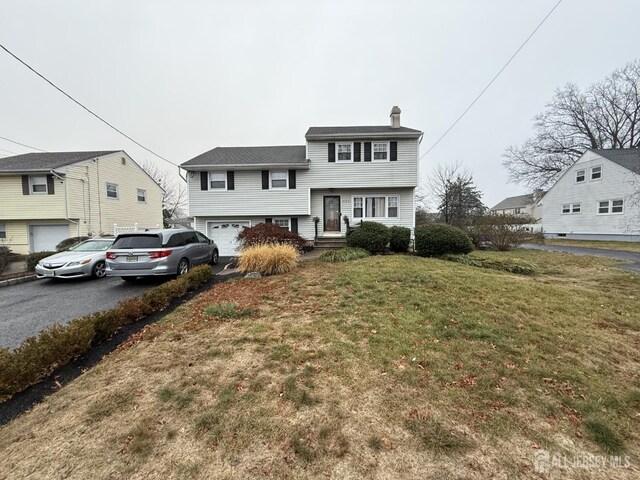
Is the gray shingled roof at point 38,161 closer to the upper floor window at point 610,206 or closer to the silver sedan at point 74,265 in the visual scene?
A: the silver sedan at point 74,265

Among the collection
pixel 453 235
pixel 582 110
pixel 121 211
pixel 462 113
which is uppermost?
pixel 582 110

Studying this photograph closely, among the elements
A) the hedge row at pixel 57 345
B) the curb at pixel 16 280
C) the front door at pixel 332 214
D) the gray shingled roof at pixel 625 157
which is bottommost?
the curb at pixel 16 280

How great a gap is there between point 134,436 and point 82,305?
19.1ft

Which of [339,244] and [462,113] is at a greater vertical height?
[462,113]

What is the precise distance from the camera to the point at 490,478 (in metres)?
1.80

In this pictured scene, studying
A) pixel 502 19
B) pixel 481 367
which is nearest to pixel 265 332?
pixel 481 367

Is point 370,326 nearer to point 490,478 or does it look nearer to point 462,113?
point 490,478

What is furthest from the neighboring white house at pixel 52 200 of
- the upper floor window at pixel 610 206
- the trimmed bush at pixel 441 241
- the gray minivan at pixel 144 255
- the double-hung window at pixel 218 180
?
the upper floor window at pixel 610 206

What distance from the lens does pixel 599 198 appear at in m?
21.6

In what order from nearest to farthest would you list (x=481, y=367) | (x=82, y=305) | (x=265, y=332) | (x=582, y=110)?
(x=481, y=367)
(x=265, y=332)
(x=82, y=305)
(x=582, y=110)

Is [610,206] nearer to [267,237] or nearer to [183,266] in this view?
[267,237]

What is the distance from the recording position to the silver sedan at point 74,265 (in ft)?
28.6

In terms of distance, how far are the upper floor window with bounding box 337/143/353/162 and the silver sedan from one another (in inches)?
454

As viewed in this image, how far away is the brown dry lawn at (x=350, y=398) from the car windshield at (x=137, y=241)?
3846 mm
